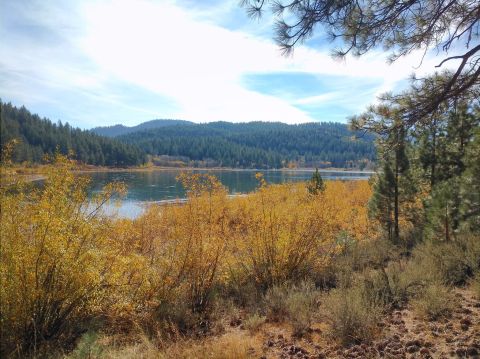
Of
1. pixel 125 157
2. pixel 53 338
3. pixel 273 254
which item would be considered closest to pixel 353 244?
pixel 273 254

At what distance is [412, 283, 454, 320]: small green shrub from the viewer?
4445 millimetres

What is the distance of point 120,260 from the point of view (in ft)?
16.8

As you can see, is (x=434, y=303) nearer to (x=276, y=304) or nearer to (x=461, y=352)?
(x=461, y=352)

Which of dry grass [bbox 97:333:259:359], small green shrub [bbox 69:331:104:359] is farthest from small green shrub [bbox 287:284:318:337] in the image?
small green shrub [bbox 69:331:104:359]

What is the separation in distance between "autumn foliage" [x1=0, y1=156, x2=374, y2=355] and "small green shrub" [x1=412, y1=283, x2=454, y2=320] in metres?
2.61

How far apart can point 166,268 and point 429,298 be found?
4083 millimetres

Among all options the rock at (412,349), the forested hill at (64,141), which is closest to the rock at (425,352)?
the rock at (412,349)

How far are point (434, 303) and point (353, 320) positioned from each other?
124cm

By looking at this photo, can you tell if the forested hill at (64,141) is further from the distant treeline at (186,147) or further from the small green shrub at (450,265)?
the small green shrub at (450,265)

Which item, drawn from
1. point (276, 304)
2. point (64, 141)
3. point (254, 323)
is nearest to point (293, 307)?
point (276, 304)

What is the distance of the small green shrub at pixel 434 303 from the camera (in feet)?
14.6

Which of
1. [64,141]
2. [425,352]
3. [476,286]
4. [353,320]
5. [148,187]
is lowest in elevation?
[148,187]

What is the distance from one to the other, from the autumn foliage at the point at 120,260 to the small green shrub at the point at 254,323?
680 millimetres

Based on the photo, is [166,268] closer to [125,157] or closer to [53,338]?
[53,338]
